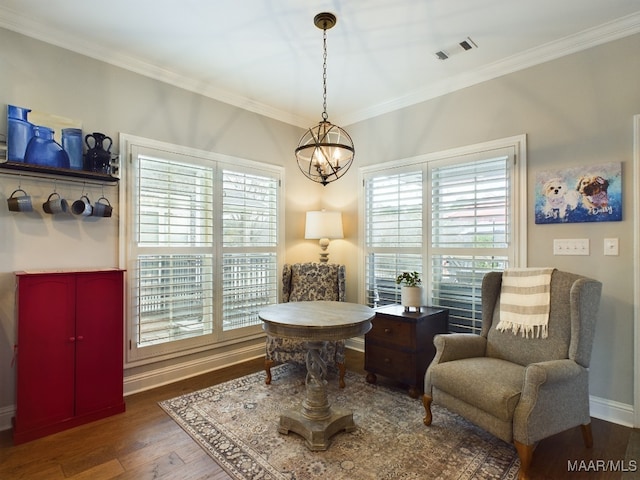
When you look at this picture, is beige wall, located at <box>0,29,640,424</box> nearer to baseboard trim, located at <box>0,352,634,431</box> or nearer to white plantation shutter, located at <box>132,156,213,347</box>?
Answer: baseboard trim, located at <box>0,352,634,431</box>

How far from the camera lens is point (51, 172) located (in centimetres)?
248

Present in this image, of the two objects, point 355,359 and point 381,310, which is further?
point 355,359

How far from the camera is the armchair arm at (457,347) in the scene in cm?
241

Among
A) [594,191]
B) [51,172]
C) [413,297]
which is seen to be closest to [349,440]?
[413,297]

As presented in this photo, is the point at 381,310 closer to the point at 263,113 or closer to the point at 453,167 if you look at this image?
the point at 453,167

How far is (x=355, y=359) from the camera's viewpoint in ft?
12.5

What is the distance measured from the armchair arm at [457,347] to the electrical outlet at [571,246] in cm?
96

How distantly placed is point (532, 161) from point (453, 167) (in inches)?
26.2

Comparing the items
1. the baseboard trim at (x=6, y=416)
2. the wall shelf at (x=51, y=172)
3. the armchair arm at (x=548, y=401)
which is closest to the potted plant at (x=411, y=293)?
the armchair arm at (x=548, y=401)

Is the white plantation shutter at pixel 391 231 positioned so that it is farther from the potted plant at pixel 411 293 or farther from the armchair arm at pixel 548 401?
the armchair arm at pixel 548 401

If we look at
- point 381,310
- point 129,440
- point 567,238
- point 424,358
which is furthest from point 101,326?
point 567,238

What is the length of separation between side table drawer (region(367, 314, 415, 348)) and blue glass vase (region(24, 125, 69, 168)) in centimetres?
278

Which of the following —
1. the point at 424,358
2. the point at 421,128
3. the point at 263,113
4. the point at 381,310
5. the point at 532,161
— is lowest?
the point at 424,358

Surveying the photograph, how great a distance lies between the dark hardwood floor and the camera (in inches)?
75.4
